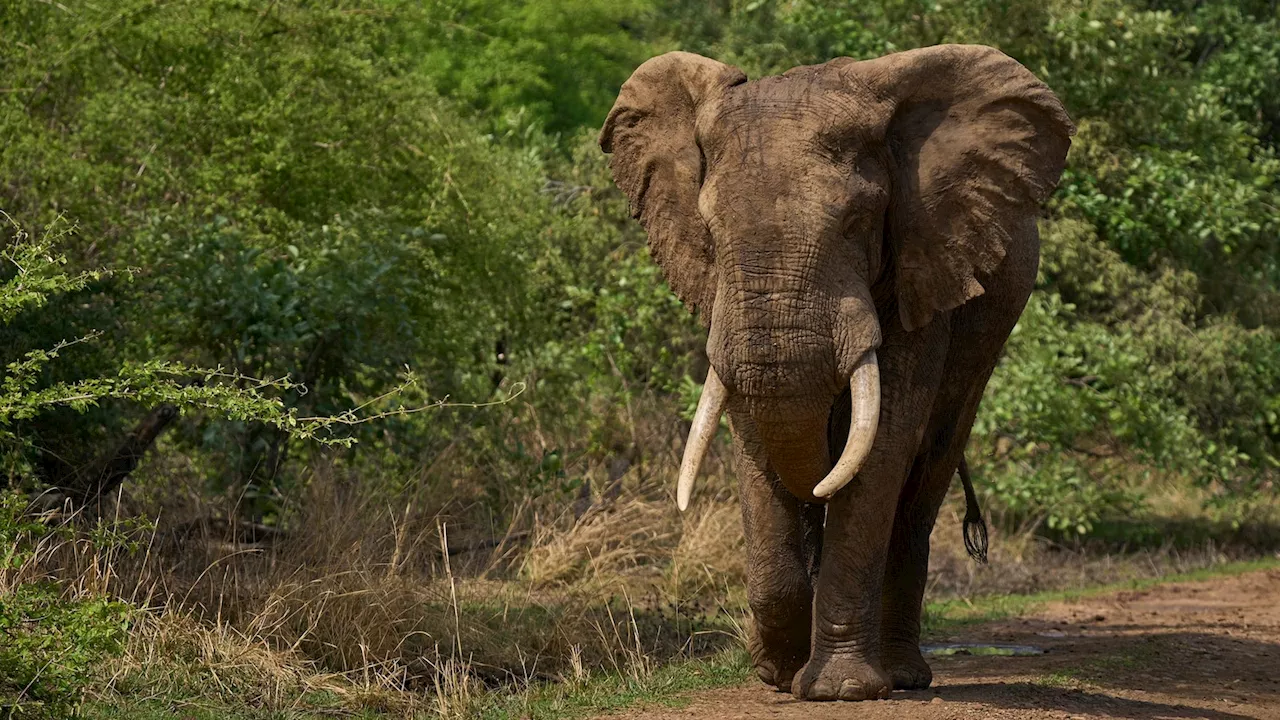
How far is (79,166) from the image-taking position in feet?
35.6

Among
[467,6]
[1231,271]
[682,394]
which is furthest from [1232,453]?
[467,6]

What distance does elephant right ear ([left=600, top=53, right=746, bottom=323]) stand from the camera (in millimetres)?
7730

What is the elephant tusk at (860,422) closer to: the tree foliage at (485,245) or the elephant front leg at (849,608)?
the elephant front leg at (849,608)

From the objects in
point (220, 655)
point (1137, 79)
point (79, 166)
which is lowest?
point (220, 655)

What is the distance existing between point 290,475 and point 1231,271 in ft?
32.9

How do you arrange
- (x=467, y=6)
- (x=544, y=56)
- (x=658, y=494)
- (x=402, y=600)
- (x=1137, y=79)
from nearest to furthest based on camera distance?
1. (x=402, y=600)
2. (x=658, y=494)
3. (x=1137, y=79)
4. (x=467, y=6)
5. (x=544, y=56)

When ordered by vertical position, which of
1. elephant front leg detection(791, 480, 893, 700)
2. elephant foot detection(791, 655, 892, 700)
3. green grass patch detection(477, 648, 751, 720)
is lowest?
green grass patch detection(477, 648, 751, 720)

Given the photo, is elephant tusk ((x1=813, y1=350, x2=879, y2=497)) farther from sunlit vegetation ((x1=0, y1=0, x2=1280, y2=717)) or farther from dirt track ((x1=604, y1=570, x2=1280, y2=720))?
sunlit vegetation ((x1=0, y1=0, x2=1280, y2=717))

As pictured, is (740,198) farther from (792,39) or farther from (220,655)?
(792,39)

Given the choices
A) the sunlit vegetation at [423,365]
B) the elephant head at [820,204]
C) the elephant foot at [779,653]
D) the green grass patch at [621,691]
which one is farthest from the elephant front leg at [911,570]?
the elephant head at [820,204]

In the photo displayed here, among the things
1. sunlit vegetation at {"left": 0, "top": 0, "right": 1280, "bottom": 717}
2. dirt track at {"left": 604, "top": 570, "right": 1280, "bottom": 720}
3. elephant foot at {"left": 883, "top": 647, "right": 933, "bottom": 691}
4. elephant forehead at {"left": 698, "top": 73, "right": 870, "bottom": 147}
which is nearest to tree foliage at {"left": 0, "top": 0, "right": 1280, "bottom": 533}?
sunlit vegetation at {"left": 0, "top": 0, "right": 1280, "bottom": 717}

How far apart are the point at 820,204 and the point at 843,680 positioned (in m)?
2.03

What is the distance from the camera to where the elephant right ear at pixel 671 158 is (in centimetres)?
773

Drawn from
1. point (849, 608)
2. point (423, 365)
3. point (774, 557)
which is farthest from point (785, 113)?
point (423, 365)
